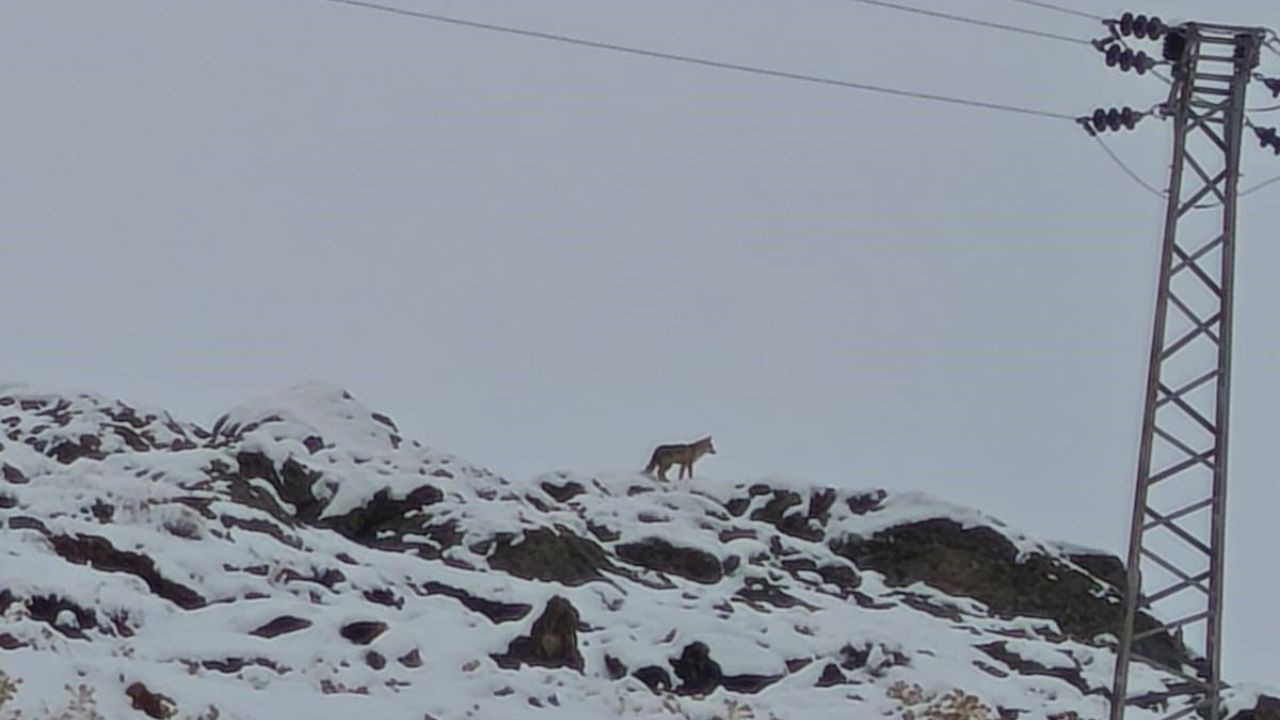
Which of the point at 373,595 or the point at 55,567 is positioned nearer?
the point at 55,567

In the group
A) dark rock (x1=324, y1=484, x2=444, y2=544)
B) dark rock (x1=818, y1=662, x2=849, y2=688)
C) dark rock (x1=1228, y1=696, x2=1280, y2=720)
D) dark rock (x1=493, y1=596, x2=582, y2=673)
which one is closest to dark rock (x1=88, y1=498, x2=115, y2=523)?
dark rock (x1=324, y1=484, x2=444, y2=544)

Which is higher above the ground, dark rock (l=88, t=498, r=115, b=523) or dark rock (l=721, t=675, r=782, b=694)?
dark rock (l=88, t=498, r=115, b=523)

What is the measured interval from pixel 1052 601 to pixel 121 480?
46.2 feet

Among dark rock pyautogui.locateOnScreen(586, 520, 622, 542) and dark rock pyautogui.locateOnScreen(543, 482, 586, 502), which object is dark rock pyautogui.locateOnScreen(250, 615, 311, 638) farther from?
dark rock pyautogui.locateOnScreen(543, 482, 586, 502)

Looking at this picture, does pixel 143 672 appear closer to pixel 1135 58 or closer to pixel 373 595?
pixel 373 595

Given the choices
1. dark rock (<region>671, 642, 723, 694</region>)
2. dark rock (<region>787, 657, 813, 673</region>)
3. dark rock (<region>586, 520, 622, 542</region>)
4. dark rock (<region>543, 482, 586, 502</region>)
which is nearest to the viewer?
dark rock (<region>671, 642, 723, 694</region>)

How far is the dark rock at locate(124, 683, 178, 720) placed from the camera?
1698 cm

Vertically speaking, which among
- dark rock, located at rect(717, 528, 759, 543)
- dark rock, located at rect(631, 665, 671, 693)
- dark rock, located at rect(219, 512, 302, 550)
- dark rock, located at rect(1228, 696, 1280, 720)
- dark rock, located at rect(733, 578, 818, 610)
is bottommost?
dark rock, located at rect(631, 665, 671, 693)

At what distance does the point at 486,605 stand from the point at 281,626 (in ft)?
11.2

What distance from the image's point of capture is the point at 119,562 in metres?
22.4

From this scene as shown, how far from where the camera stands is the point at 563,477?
32.0 m

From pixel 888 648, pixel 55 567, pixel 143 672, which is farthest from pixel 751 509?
pixel 143 672

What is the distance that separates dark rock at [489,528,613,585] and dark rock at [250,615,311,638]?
5221 millimetres

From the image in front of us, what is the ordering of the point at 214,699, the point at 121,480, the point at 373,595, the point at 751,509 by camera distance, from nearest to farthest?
the point at 214,699, the point at 373,595, the point at 121,480, the point at 751,509
